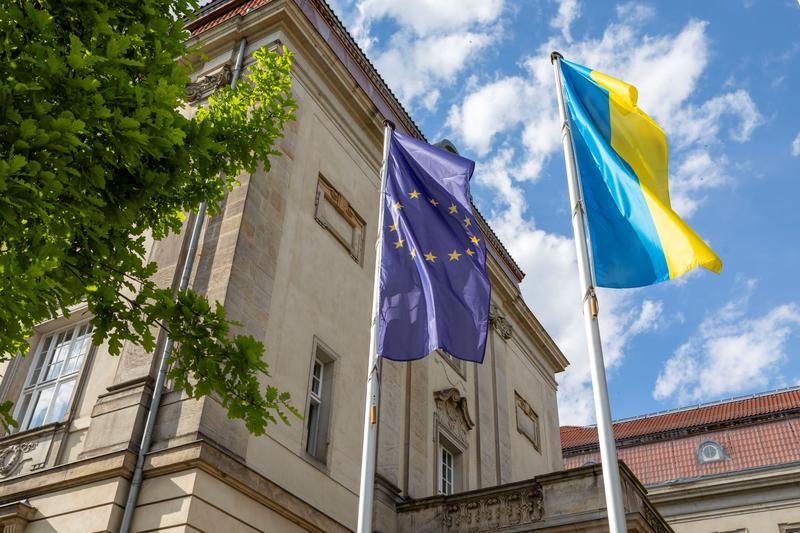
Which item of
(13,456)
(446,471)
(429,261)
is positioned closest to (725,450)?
(446,471)

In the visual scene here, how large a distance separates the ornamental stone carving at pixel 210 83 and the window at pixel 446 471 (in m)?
10.1

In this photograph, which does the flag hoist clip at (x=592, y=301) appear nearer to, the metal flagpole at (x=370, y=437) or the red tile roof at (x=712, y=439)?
the metal flagpole at (x=370, y=437)

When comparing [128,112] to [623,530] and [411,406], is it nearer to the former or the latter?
[623,530]

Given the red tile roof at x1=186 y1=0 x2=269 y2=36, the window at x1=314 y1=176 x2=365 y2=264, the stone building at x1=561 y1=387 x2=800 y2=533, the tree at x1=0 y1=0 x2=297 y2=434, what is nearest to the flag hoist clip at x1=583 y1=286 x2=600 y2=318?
the tree at x1=0 y1=0 x2=297 y2=434

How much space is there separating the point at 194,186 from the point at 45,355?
27.4 feet

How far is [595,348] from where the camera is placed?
8.68 m

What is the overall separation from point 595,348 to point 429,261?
282 centimetres

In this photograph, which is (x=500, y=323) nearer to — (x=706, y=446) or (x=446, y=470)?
(x=446, y=470)

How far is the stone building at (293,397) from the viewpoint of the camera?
11914 millimetres

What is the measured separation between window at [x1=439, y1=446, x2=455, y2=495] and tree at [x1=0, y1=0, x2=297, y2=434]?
11.9 m

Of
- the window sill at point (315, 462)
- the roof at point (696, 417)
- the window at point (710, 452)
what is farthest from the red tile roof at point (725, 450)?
the window sill at point (315, 462)

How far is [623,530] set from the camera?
7566 mm

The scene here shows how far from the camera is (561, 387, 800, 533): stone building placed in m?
32.4

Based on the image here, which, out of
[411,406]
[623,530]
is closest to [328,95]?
[411,406]
